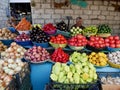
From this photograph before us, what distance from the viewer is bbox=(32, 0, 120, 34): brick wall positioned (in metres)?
7.09

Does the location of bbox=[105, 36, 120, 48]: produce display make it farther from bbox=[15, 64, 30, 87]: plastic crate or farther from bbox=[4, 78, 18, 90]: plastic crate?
bbox=[4, 78, 18, 90]: plastic crate

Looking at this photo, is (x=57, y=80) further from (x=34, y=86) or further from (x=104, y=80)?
(x=34, y=86)

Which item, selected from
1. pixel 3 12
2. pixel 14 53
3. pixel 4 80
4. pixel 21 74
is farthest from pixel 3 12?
pixel 4 80

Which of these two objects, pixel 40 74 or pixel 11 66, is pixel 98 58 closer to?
pixel 40 74

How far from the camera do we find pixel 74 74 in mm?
3289

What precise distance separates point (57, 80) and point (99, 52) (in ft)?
4.88

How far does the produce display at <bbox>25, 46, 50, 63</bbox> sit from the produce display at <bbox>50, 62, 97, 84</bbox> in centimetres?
84

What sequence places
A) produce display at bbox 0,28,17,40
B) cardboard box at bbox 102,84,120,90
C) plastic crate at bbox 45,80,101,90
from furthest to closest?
1. produce display at bbox 0,28,17,40
2. cardboard box at bbox 102,84,120,90
3. plastic crate at bbox 45,80,101,90

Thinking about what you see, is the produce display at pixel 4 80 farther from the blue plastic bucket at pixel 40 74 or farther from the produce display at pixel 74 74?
the blue plastic bucket at pixel 40 74

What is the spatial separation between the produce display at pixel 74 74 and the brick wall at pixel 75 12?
12.7 feet

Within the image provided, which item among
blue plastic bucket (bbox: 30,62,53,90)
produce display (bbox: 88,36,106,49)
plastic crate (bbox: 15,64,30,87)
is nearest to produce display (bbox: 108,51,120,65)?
produce display (bbox: 88,36,106,49)

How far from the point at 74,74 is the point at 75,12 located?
4.14 meters

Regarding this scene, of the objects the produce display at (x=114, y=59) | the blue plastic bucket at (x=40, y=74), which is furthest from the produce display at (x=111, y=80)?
the blue plastic bucket at (x=40, y=74)

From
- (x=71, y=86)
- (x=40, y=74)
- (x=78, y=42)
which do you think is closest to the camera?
(x=71, y=86)
